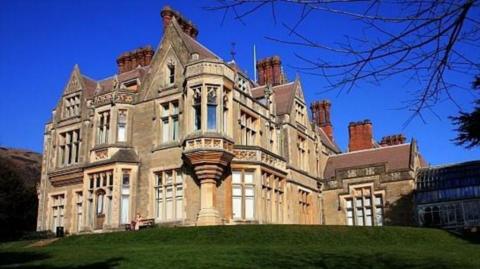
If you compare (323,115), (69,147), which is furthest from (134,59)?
(323,115)

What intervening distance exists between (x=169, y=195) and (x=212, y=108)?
14.3 ft

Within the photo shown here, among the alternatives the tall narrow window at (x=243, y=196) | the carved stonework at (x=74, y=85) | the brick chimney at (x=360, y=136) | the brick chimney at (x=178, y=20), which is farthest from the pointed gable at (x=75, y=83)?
the brick chimney at (x=360, y=136)

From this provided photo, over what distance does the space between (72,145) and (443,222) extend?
20.7 metres

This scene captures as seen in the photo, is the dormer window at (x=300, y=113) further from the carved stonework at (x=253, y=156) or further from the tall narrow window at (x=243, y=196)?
the tall narrow window at (x=243, y=196)

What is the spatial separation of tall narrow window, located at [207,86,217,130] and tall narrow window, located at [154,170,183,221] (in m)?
2.61

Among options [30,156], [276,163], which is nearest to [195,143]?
[276,163]

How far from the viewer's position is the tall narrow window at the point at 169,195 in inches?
910

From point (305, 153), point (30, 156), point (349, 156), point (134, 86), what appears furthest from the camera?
point (30, 156)

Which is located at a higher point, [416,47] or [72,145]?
[72,145]

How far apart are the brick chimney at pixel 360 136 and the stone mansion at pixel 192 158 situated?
5.75m

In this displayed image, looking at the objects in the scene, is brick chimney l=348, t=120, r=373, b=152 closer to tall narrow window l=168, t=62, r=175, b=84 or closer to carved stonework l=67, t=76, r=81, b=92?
tall narrow window l=168, t=62, r=175, b=84

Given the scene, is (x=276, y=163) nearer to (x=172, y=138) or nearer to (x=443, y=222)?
(x=172, y=138)

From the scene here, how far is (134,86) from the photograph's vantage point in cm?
2745

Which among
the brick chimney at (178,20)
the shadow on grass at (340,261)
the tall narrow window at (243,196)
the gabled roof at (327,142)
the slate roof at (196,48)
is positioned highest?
the brick chimney at (178,20)
